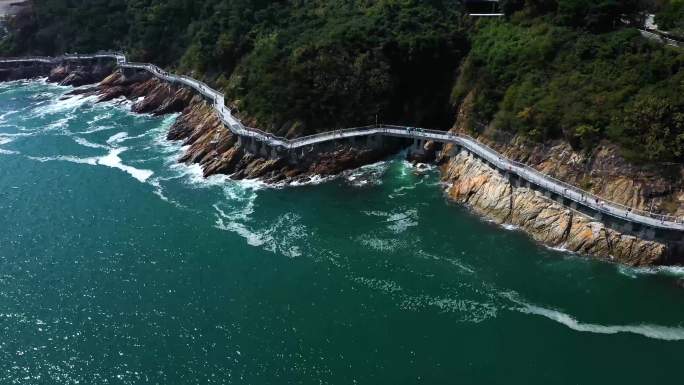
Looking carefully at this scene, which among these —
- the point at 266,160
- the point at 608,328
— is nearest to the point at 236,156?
the point at 266,160

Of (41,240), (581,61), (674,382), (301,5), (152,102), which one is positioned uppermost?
(301,5)

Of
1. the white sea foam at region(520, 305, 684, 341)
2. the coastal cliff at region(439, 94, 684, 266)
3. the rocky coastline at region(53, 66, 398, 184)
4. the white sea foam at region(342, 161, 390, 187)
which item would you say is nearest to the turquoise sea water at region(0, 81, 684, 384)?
the white sea foam at region(520, 305, 684, 341)

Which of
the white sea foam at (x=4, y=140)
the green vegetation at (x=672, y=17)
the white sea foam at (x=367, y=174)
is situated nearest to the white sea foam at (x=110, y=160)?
the white sea foam at (x=4, y=140)

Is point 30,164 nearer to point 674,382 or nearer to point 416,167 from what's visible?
point 416,167

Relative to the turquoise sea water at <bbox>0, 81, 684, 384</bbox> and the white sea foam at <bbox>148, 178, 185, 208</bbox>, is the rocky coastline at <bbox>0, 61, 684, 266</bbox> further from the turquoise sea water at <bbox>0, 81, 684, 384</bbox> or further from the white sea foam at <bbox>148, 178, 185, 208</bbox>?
the white sea foam at <bbox>148, 178, 185, 208</bbox>

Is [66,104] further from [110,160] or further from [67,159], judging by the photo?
[110,160]

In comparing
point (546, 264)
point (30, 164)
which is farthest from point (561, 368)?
point (30, 164)
